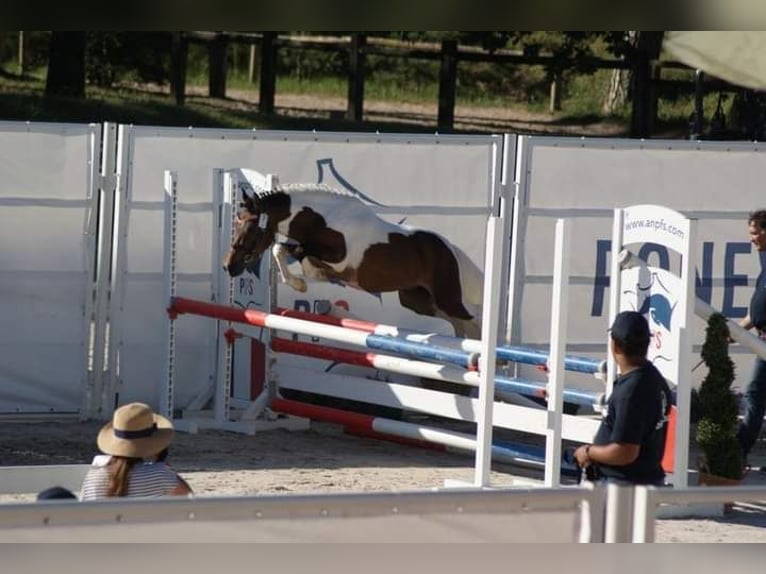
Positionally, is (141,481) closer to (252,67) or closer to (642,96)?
(642,96)

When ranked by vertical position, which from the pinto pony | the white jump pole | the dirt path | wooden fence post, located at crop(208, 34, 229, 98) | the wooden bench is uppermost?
wooden fence post, located at crop(208, 34, 229, 98)

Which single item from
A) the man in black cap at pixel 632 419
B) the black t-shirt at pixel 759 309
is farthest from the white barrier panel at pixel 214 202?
the man in black cap at pixel 632 419

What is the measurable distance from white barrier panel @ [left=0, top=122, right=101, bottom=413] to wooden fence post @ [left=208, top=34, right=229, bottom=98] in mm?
14223

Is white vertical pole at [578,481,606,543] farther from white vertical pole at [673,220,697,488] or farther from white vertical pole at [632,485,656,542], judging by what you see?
white vertical pole at [673,220,697,488]

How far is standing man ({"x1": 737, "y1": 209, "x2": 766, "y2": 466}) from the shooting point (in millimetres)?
8758

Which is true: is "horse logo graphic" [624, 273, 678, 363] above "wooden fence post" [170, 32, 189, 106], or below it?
below

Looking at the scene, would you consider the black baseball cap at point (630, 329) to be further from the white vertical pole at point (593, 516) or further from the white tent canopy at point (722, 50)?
the white tent canopy at point (722, 50)

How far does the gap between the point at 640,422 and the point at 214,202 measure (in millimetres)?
5143

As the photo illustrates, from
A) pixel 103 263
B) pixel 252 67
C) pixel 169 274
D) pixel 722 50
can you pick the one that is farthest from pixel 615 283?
pixel 252 67

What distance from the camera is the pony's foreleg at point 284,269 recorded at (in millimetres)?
9625

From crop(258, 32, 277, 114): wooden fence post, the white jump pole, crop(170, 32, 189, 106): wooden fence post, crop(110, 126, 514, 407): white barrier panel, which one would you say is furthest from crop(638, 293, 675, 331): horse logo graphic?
crop(170, 32, 189, 106): wooden fence post

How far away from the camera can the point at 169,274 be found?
1006 cm

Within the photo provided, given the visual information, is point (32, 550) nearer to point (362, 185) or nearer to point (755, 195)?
point (362, 185)

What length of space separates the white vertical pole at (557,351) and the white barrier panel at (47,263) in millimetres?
3865
